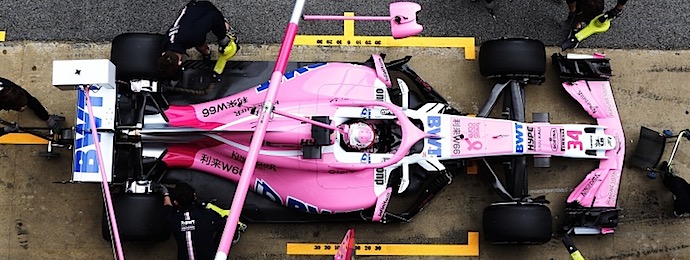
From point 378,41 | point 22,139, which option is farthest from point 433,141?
point 22,139

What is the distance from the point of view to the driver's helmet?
570cm

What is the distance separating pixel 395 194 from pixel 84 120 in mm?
2902

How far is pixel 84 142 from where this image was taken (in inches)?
229

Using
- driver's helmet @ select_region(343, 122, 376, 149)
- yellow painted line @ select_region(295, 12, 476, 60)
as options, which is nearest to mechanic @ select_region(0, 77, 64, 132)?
yellow painted line @ select_region(295, 12, 476, 60)

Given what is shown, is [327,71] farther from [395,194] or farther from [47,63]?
[47,63]

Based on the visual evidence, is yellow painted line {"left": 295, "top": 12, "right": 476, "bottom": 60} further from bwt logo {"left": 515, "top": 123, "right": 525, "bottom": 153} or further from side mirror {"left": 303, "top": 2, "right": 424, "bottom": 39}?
side mirror {"left": 303, "top": 2, "right": 424, "bottom": 39}

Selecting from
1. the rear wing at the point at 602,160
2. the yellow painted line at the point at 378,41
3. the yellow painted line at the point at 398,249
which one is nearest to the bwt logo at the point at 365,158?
the yellow painted line at the point at 398,249

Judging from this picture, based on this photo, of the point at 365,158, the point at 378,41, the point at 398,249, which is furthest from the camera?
the point at 378,41

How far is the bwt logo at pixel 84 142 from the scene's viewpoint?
5.78 meters

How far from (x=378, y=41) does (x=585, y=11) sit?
2.02 metres

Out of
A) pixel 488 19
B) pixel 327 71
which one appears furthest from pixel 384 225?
pixel 488 19

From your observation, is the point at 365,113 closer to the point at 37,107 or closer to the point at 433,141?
the point at 433,141

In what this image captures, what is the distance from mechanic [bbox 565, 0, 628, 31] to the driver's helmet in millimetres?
2474

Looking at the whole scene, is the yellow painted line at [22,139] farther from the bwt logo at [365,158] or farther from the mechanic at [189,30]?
the bwt logo at [365,158]
